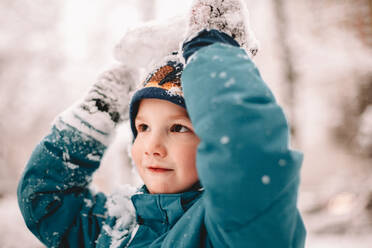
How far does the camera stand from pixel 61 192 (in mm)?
1284

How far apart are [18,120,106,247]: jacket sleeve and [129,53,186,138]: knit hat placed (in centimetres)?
37

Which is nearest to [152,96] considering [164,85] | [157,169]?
[164,85]

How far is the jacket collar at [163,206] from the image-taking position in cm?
97

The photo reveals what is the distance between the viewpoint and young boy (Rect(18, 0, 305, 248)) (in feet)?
2.17

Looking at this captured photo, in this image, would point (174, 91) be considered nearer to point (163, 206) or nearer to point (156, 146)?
point (156, 146)

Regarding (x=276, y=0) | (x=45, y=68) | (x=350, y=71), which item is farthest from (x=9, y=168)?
(x=350, y=71)

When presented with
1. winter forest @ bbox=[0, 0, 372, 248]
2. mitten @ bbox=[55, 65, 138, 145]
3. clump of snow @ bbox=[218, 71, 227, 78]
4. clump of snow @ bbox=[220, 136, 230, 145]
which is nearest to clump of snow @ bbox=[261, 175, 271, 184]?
clump of snow @ bbox=[220, 136, 230, 145]

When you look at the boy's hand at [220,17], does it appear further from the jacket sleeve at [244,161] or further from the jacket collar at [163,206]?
the jacket collar at [163,206]

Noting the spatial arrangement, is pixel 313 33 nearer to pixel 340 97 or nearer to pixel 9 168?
pixel 340 97

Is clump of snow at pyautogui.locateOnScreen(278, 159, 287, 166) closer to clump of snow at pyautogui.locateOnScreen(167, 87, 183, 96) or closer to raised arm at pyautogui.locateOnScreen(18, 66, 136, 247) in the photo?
clump of snow at pyautogui.locateOnScreen(167, 87, 183, 96)

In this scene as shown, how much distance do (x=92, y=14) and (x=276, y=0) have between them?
574 centimetres

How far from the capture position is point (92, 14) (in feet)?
19.8

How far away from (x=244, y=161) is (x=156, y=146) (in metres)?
0.42

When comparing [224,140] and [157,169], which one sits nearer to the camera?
[224,140]
